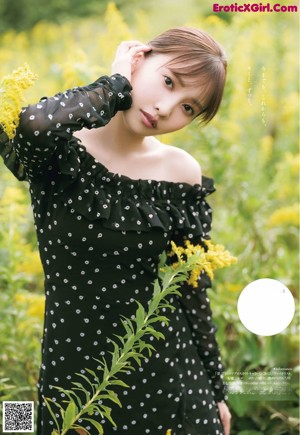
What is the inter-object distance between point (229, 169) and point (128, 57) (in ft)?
4.82

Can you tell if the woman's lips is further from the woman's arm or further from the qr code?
the qr code

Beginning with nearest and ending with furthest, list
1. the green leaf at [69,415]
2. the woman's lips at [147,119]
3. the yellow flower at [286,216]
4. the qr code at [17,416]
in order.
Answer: the green leaf at [69,415] < the woman's lips at [147,119] < the qr code at [17,416] < the yellow flower at [286,216]

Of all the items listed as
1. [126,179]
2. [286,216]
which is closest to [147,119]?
[126,179]

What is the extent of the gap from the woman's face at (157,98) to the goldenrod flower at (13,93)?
0.25 m

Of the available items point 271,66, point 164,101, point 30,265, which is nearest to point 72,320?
point 164,101

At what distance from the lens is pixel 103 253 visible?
1504 millimetres

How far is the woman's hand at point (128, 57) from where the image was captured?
1.45 metres

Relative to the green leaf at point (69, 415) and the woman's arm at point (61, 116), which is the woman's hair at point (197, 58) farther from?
the green leaf at point (69, 415)

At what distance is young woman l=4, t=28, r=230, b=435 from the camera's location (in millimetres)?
1455

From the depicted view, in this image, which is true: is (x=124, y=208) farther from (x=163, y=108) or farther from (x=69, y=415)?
(x=69, y=415)

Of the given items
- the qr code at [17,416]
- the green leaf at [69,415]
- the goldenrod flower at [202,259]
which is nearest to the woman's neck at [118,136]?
the goldenrod flower at [202,259]

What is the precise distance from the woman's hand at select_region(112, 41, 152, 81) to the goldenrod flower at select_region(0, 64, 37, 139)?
0.21 m

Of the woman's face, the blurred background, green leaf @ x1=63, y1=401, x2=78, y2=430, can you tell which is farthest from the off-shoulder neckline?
the blurred background

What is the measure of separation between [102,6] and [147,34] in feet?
0.80
